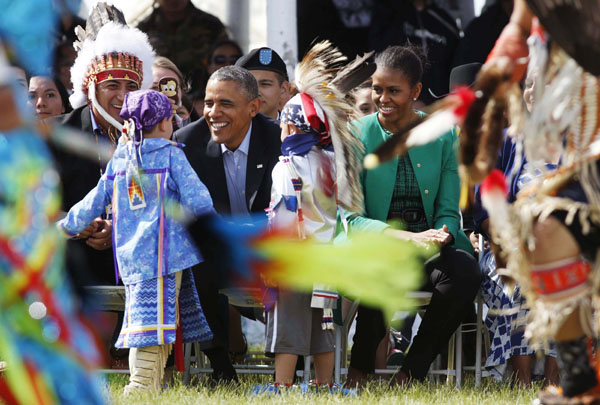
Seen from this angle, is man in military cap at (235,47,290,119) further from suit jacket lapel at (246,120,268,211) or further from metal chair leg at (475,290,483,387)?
metal chair leg at (475,290,483,387)

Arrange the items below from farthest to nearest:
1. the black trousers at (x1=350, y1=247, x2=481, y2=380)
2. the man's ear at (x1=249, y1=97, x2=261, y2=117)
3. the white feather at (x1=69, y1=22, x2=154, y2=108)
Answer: the man's ear at (x1=249, y1=97, x2=261, y2=117)
the white feather at (x1=69, y1=22, x2=154, y2=108)
the black trousers at (x1=350, y1=247, x2=481, y2=380)

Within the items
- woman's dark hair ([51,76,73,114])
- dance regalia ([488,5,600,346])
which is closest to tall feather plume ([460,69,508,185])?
dance regalia ([488,5,600,346])

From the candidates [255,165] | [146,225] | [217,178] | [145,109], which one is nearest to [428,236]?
[255,165]

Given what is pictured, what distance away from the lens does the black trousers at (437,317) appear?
14.8 feet

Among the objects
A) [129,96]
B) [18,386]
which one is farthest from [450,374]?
[18,386]

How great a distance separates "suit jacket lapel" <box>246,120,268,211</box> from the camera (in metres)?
4.79

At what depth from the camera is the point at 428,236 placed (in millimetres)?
4531

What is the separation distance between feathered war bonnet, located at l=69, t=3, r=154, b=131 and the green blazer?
3.87 ft

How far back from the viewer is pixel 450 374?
4.72 metres

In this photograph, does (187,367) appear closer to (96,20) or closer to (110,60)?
(110,60)

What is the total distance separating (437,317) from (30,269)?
2834 mm

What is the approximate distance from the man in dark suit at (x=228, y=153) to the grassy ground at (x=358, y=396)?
49 cm

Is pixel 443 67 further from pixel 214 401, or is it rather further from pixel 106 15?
pixel 214 401

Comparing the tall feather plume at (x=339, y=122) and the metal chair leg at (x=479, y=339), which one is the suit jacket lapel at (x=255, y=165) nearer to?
the tall feather plume at (x=339, y=122)
